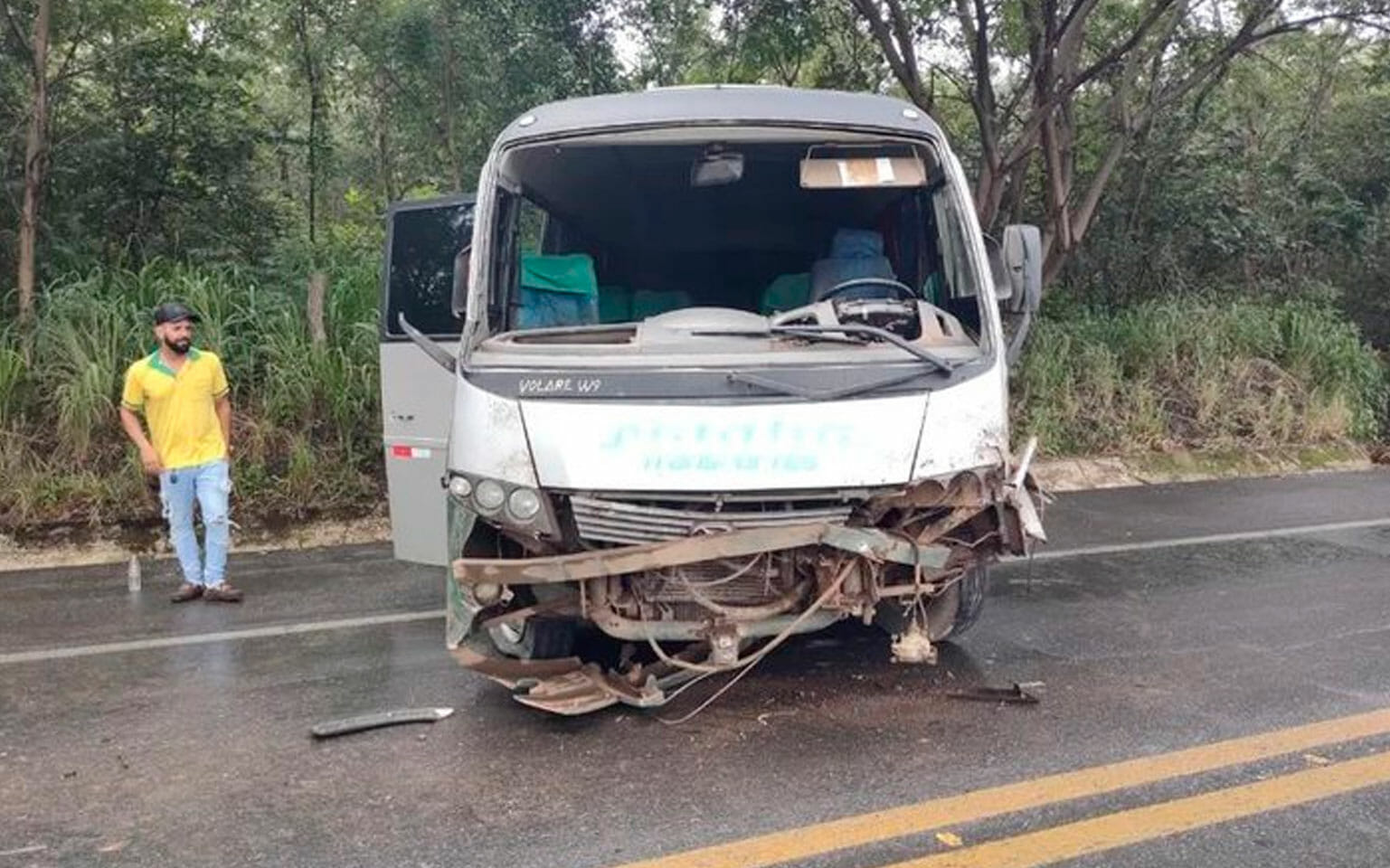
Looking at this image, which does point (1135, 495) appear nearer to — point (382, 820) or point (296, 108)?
point (382, 820)

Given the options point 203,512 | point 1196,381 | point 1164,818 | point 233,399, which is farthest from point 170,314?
point 1196,381

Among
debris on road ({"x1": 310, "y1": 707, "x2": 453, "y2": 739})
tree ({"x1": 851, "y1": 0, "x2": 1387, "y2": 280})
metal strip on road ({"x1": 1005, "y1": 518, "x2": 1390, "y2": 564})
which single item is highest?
tree ({"x1": 851, "y1": 0, "x2": 1387, "y2": 280})

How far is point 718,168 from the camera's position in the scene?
514cm

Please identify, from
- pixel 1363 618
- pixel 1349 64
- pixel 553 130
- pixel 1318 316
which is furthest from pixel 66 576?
pixel 1349 64

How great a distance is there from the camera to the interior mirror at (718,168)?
201 inches

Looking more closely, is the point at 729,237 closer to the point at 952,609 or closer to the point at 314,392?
the point at 952,609

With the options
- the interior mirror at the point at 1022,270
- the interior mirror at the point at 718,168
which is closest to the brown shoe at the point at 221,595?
the interior mirror at the point at 718,168

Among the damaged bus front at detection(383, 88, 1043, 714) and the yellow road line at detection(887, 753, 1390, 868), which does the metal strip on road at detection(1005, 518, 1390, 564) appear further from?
the yellow road line at detection(887, 753, 1390, 868)

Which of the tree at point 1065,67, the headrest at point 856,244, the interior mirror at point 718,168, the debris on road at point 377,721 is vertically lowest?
the debris on road at point 377,721

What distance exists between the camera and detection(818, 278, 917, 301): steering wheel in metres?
4.91

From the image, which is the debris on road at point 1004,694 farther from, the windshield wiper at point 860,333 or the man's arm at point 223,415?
the man's arm at point 223,415

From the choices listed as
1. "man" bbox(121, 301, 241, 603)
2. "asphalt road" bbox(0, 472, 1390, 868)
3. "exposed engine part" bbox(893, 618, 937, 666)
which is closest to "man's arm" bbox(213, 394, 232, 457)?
"man" bbox(121, 301, 241, 603)

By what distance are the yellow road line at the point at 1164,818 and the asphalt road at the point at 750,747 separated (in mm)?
10

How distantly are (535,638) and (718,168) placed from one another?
7.08ft
